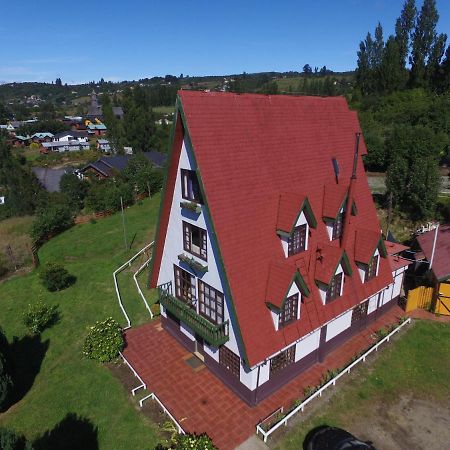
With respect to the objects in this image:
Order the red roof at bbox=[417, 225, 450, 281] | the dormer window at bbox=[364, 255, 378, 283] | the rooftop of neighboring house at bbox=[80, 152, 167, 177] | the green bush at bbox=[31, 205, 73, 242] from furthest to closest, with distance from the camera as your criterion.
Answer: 1. the rooftop of neighboring house at bbox=[80, 152, 167, 177]
2. the green bush at bbox=[31, 205, 73, 242]
3. the red roof at bbox=[417, 225, 450, 281]
4. the dormer window at bbox=[364, 255, 378, 283]

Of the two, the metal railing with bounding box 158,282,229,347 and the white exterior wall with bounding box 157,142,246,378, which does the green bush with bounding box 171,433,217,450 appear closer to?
the white exterior wall with bounding box 157,142,246,378

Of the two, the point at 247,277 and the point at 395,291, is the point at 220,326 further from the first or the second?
the point at 395,291

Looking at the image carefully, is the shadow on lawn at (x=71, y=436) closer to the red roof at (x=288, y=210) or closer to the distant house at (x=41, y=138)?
the red roof at (x=288, y=210)

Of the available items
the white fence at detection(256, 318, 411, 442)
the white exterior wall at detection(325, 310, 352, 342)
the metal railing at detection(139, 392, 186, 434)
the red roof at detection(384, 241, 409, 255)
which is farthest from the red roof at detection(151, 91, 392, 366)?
the red roof at detection(384, 241, 409, 255)

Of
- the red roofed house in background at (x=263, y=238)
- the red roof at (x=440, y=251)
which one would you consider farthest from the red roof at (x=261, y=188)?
the red roof at (x=440, y=251)

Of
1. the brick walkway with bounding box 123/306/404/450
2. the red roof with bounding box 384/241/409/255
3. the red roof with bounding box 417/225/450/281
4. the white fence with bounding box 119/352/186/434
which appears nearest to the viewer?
the white fence with bounding box 119/352/186/434

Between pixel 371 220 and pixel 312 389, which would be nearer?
pixel 312 389

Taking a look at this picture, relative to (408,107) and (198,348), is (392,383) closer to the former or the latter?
(198,348)

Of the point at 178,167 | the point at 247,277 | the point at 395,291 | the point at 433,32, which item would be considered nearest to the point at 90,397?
the point at 247,277
